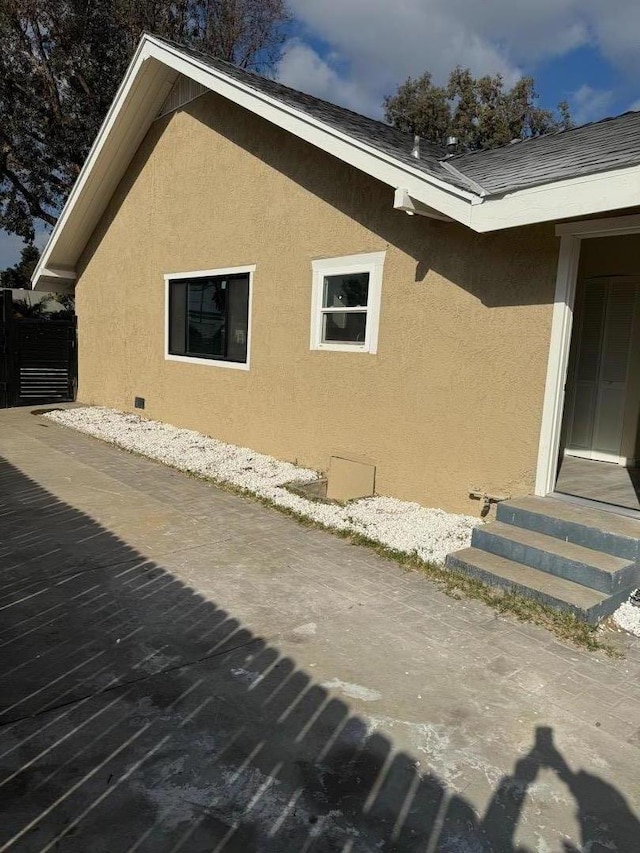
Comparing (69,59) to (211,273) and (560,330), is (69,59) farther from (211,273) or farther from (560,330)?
(560,330)

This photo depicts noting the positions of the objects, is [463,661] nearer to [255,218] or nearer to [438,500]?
[438,500]

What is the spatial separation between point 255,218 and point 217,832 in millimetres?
7744

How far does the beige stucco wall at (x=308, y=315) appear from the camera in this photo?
18.3 ft

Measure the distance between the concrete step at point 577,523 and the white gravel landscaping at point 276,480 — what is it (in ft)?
1.87

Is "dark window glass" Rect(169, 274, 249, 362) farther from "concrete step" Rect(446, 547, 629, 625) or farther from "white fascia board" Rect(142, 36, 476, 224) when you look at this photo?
"concrete step" Rect(446, 547, 629, 625)

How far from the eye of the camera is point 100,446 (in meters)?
9.53

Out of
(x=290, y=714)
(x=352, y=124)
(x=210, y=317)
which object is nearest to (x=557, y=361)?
(x=290, y=714)

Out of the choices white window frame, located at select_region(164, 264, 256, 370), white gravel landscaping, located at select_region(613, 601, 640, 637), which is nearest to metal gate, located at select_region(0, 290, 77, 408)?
white window frame, located at select_region(164, 264, 256, 370)

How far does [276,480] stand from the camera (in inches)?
292

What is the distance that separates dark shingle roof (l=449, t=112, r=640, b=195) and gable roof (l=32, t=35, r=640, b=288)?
17 millimetres

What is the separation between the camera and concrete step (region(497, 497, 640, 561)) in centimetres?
438

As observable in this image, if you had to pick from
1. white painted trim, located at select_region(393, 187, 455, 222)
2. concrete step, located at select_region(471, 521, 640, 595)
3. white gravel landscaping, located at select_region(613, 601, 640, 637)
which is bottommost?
white gravel landscaping, located at select_region(613, 601, 640, 637)

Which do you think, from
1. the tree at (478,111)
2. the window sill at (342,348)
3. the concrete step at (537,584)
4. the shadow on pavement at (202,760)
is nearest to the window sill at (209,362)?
the window sill at (342,348)

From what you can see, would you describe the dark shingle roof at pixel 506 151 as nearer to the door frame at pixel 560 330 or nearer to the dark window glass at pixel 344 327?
the door frame at pixel 560 330
